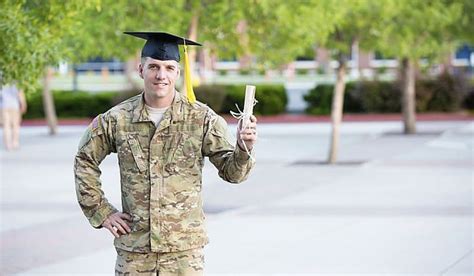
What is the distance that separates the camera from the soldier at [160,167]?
231 inches

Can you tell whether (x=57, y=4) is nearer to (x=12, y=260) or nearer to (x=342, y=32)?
(x=12, y=260)

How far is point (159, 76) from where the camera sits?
19.2 ft

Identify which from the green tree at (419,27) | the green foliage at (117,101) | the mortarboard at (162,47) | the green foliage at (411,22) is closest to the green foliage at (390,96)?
the green foliage at (117,101)

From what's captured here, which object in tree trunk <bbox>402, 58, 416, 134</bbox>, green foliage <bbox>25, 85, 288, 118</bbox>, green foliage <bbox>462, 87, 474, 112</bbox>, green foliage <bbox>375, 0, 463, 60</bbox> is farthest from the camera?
green foliage <bbox>462, 87, 474, 112</bbox>

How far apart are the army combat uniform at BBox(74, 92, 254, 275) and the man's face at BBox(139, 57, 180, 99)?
0.10 m

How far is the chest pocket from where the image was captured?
588 centimetres

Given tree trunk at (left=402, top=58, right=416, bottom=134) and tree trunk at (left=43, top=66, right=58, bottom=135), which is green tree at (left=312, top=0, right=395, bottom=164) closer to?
tree trunk at (left=402, top=58, right=416, bottom=134)

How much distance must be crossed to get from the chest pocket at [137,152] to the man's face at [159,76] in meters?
0.24

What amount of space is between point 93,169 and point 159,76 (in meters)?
0.62

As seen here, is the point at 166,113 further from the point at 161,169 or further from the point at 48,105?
the point at 48,105

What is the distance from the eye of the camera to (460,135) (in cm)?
2664

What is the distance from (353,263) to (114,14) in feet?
19.9

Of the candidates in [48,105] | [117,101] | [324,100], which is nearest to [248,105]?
[48,105]

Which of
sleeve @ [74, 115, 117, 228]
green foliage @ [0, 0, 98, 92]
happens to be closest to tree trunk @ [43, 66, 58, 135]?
green foliage @ [0, 0, 98, 92]
